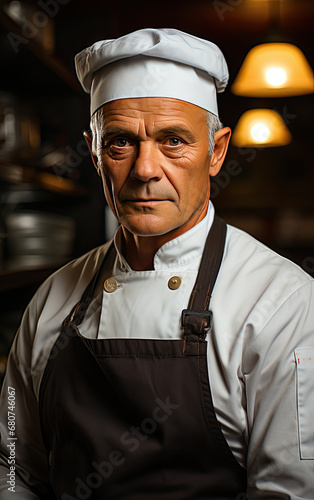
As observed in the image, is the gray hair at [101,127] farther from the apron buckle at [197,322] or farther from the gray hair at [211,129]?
the apron buckle at [197,322]

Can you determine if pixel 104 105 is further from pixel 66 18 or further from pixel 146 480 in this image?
pixel 66 18

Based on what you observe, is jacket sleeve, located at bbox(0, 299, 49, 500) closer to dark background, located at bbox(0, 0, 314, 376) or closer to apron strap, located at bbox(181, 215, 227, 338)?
apron strap, located at bbox(181, 215, 227, 338)

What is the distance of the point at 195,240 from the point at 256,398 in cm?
36

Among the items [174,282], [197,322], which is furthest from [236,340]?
[174,282]

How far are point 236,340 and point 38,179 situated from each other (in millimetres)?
1392

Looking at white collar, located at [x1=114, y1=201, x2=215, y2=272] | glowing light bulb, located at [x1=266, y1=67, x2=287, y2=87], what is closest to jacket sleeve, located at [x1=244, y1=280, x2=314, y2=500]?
white collar, located at [x1=114, y1=201, x2=215, y2=272]

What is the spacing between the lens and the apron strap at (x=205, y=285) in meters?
1.06

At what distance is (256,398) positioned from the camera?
102 centimetres

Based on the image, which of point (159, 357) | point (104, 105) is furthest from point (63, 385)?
point (104, 105)

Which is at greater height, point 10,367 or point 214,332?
point 214,332

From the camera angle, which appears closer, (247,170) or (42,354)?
(42,354)

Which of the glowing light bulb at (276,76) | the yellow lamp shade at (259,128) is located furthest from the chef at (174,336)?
the yellow lamp shade at (259,128)

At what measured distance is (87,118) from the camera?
9.30ft

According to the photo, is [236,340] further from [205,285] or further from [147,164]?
[147,164]
